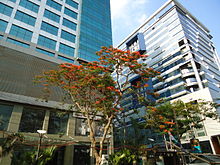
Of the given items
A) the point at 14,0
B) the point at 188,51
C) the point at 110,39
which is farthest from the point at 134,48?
the point at 14,0

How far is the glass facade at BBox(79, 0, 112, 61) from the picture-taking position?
26.6 m

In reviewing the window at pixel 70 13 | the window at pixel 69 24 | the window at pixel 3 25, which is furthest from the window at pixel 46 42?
the window at pixel 70 13

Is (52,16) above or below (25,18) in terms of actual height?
above

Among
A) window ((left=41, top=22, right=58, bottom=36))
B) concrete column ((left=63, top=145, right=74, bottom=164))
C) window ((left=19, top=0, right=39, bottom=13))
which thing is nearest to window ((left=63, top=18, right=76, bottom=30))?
window ((left=41, top=22, right=58, bottom=36))

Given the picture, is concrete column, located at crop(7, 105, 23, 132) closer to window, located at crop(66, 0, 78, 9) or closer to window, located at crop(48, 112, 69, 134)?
window, located at crop(48, 112, 69, 134)

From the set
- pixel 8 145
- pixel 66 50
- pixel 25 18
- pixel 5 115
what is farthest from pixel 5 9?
pixel 8 145

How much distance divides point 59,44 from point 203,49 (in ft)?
139

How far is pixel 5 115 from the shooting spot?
13742mm

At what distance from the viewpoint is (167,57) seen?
141 feet

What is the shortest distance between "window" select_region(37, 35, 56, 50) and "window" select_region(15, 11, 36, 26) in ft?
8.40

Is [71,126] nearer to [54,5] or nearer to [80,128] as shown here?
[80,128]

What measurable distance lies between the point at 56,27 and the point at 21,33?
5.64m

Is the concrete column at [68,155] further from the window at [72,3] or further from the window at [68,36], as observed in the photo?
the window at [72,3]

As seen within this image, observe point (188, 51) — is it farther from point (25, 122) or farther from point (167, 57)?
point (25, 122)
